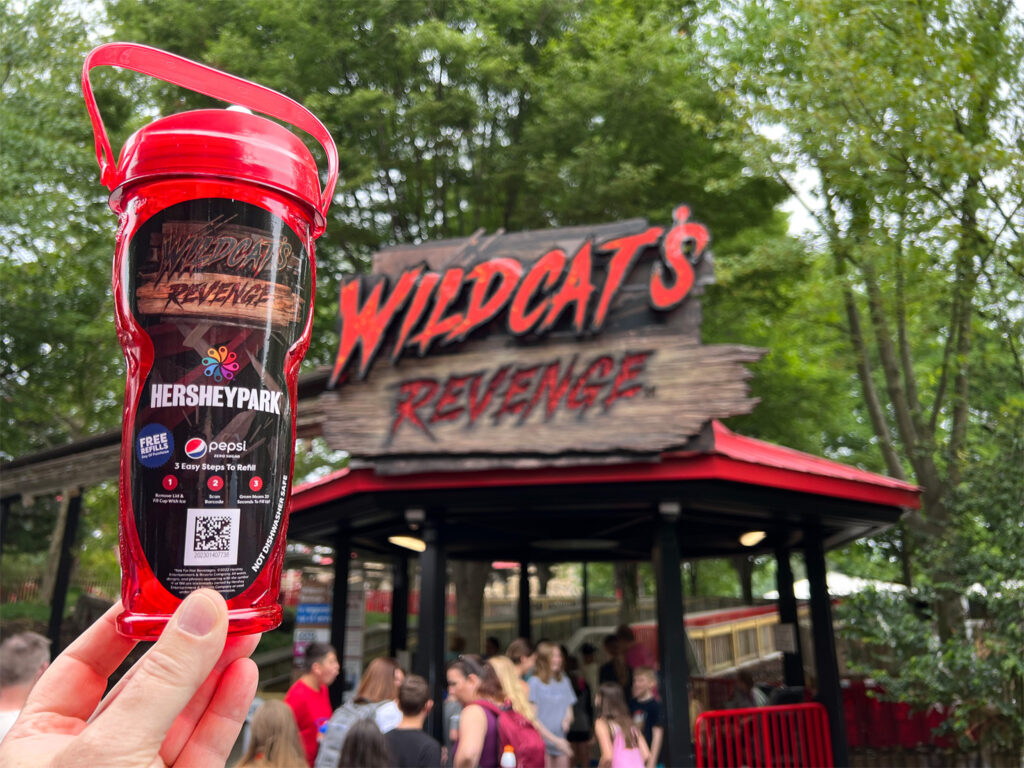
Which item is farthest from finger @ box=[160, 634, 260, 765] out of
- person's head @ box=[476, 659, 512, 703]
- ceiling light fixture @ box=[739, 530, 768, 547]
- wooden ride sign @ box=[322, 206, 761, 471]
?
ceiling light fixture @ box=[739, 530, 768, 547]

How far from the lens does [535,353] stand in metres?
8.26

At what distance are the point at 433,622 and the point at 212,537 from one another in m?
7.49

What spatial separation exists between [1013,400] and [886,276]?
2900 mm

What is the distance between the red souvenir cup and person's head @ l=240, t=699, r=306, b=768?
3.25 metres

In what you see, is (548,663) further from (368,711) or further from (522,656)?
(368,711)

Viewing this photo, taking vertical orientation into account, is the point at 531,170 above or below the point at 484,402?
above

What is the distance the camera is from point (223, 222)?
1398 millimetres

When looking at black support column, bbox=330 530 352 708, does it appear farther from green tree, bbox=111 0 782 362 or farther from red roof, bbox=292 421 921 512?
green tree, bbox=111 0 782 362

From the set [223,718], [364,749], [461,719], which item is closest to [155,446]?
[223,718]

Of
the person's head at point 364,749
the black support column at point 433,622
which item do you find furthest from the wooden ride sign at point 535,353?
the person's head at point 364,749

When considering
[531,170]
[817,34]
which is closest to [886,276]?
[817,34]

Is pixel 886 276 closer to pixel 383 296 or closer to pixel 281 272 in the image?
pixel 383 296

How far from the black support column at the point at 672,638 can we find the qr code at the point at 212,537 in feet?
21.9

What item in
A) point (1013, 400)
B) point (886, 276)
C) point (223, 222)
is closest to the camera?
point (223, 222)
